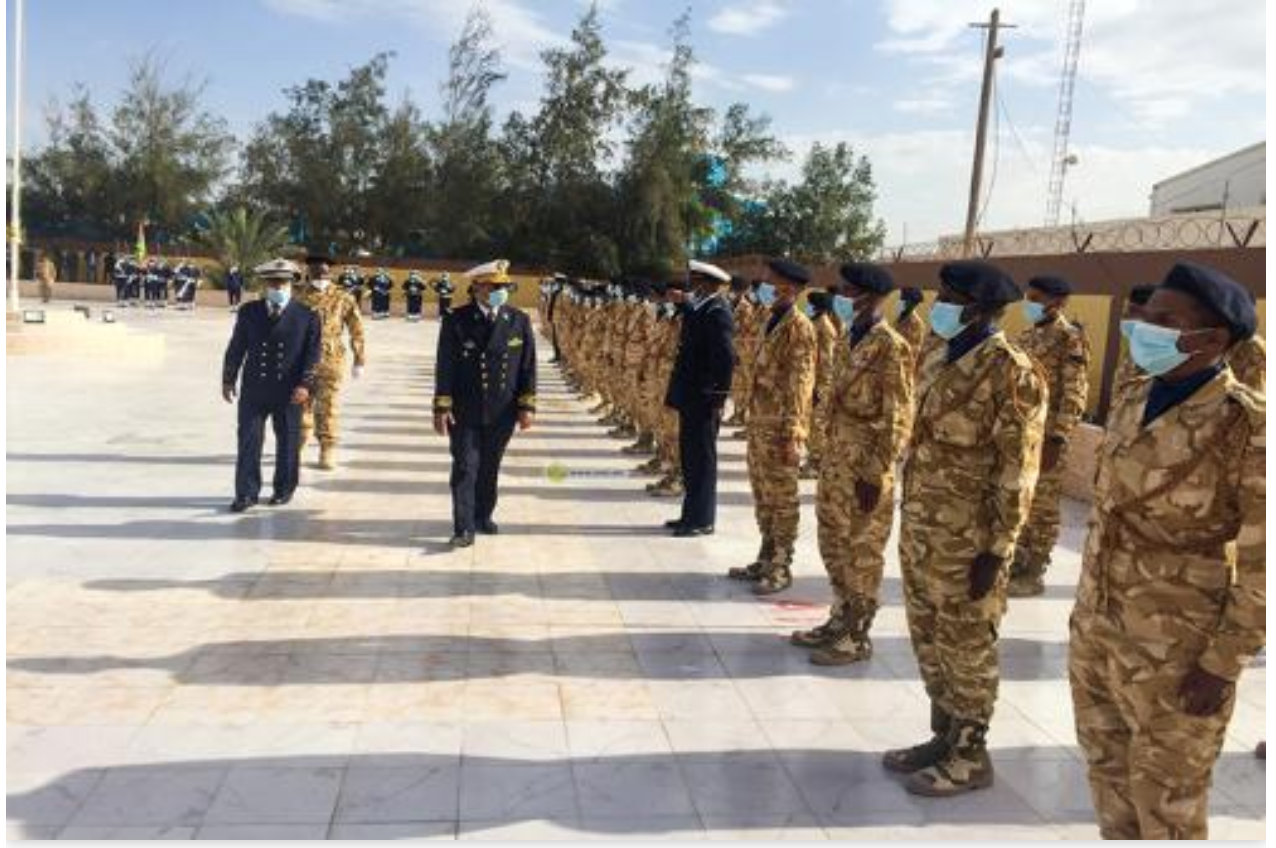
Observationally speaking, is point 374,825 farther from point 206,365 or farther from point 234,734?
point 206,365

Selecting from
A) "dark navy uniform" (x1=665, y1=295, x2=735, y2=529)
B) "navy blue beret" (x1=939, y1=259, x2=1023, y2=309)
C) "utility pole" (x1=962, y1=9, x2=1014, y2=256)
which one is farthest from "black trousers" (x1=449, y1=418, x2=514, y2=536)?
"utility pole" (x1=962, y1=9, x2=1014, y2=256)

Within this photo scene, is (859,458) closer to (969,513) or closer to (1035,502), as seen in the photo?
(969,513)

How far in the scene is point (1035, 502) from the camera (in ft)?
20.1

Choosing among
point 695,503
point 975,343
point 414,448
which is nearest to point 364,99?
point 414,448

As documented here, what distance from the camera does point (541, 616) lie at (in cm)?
528

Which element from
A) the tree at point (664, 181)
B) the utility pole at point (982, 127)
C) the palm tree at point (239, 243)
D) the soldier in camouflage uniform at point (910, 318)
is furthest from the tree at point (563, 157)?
the soldier in camouflage uniform at point (910, 318)

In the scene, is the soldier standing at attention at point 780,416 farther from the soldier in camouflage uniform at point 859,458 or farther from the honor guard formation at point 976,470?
the soldier in camouflage uniform at point 859,458

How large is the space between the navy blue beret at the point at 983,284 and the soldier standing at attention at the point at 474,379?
11.2ft

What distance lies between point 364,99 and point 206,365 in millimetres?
36230

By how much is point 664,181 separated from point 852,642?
4071cm

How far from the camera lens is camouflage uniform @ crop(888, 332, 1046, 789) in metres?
3.52

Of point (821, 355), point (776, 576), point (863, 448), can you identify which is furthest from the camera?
point (821, 355)

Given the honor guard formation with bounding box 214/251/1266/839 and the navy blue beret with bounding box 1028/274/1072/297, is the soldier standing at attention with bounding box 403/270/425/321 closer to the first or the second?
the honor guard formation with bounding box 214/251/1266/839

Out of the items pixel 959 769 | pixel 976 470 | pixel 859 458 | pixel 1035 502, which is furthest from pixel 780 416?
pixel 959 769
